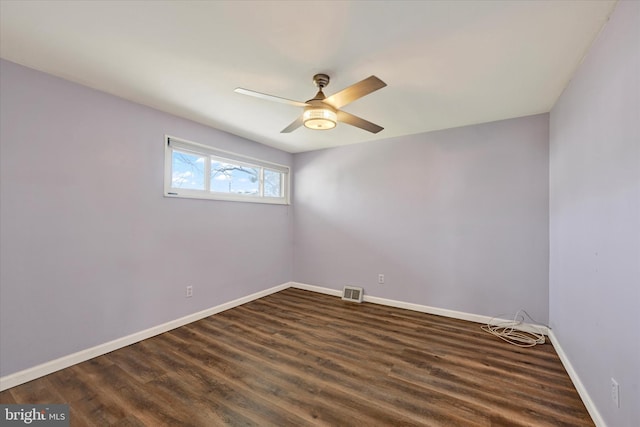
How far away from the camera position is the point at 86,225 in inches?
88.0

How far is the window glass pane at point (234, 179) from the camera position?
11.1 ft

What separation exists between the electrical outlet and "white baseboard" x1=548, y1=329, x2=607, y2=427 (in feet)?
0.72

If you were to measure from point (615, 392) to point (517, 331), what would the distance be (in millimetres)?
1615

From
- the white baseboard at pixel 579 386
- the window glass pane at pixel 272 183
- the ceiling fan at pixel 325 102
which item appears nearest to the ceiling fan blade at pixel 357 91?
the ceiling fan at pixel 325 102

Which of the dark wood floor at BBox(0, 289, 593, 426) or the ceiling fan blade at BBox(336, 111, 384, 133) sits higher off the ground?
the ceiling fan blade at BBox(336, 111, 384, 133)

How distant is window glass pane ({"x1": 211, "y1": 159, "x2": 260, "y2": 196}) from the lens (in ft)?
11.1

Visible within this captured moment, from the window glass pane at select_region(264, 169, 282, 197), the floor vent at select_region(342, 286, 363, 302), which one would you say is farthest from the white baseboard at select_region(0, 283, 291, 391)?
the window glass pane at select_region(264, 169, 282, 197)

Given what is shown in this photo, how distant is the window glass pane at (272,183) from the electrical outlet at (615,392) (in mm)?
3914

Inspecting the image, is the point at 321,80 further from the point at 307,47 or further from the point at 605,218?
the point at 605,218

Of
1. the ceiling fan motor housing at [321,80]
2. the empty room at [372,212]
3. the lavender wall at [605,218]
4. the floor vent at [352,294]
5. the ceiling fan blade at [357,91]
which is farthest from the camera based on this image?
the floor vent at [352,294]

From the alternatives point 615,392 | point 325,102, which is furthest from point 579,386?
point 325,102

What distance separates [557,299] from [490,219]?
980mm

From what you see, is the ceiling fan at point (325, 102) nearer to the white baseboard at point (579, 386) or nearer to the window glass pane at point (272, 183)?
the window glass pane at point (272, 183)

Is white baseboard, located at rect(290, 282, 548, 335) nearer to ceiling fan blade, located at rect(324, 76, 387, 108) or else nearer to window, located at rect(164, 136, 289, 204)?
window, located at rect(164, 136, 289, 204)
